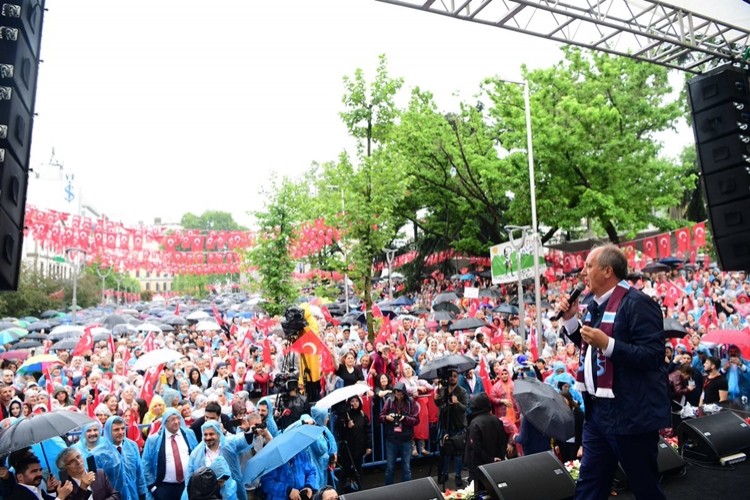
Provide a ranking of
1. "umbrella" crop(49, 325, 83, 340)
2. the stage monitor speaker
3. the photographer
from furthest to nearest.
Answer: "umbrella" crop(49, 325, 83, 340) → the photographer → the stage monitor speaker

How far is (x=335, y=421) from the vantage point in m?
Result: 7.86

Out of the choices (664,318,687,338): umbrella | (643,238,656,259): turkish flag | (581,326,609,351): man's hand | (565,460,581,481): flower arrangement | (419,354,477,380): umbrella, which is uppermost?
(643,238,656,259): turkish flag

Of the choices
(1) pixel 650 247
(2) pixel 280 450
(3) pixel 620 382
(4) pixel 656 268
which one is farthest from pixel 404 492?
(4) pixel 656 268

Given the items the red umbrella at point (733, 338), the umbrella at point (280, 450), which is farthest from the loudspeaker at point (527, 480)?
the red umbrella at point (733, 338)

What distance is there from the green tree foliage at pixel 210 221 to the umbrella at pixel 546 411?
373 feet

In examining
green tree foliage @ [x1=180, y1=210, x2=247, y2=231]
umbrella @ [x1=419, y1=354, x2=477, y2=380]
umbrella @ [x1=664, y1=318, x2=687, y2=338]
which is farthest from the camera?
green tree foliage @ [x1=180, y1=210, x2=247, y2=231]

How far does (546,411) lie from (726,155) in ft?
13.4

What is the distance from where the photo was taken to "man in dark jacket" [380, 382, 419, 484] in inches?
300

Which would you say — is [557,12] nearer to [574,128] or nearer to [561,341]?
[561,341]

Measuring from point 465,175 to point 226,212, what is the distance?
9754 centimetres

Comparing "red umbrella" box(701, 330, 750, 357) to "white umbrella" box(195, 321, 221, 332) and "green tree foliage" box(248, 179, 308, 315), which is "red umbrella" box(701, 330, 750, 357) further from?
"white umbrella" box(195, 321, 221, 332)

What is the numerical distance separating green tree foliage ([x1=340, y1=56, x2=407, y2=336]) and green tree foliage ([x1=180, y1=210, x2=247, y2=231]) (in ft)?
343

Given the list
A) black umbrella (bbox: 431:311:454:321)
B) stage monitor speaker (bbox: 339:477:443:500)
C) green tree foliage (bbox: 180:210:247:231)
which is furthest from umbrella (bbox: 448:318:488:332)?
green tree foliage (bbox: 180:210:247:231)

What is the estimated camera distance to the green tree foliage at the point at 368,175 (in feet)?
47.9
